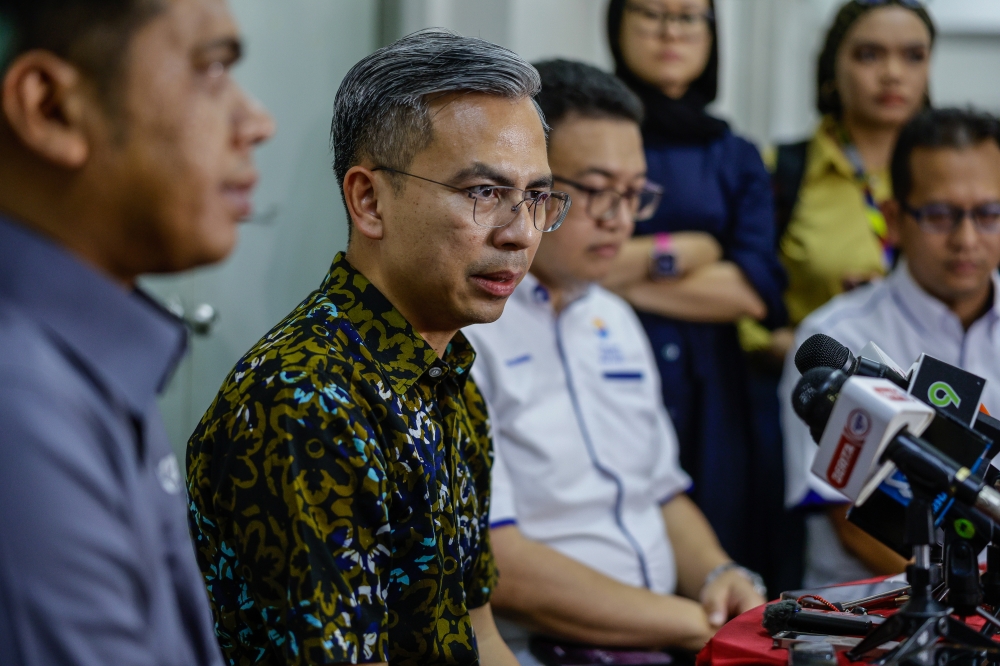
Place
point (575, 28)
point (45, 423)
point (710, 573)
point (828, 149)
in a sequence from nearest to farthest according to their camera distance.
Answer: point (45, 423), point (710, 573), point (828, 149), point (575, 28)

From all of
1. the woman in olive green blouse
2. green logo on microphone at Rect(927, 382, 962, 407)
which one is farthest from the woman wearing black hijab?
green logo on microphone at Rect(927, 382, 962, 407)

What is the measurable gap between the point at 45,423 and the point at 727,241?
2.28 metres

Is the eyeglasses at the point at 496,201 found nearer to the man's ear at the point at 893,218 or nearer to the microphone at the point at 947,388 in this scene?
the microphone at the point at 947,388

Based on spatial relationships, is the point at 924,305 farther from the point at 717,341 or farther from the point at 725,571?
the point at 725,571

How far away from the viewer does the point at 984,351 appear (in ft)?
8.68

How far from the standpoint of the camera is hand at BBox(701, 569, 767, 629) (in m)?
2.21

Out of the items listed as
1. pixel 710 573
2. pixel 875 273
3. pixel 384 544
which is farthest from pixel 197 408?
pixel 875 273

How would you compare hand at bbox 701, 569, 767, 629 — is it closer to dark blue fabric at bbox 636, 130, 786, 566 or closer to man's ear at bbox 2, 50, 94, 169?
dark blue fabric at bbox 636, 130, 786, 566

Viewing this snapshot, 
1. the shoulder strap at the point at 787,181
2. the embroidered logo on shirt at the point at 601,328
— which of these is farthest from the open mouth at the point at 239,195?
the shoulder strap at the point at 787,181

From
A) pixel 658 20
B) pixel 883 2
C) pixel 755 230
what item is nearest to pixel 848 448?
pixel 755 230

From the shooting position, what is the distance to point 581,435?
2.29 meters

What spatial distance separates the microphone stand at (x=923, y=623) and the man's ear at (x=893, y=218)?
1.62m

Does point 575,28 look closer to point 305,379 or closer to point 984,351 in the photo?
point 984,351

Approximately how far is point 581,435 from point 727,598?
46 cm
